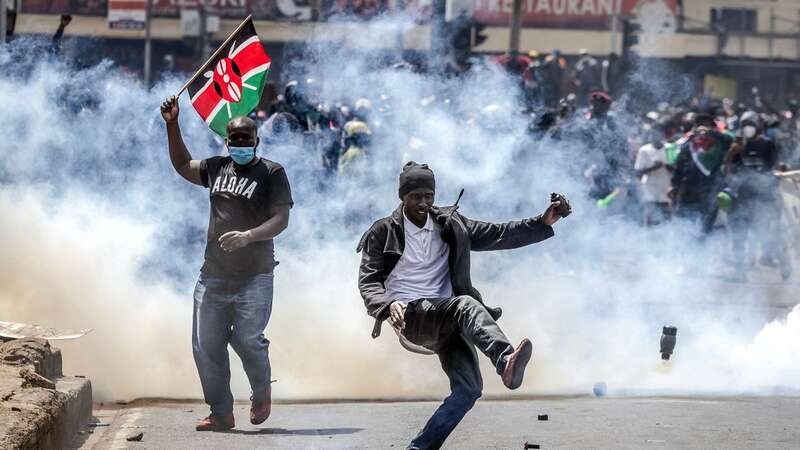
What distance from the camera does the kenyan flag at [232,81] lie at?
8445mm

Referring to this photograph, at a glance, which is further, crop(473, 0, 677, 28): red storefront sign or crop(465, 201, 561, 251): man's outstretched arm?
crop(473, 0, 677, 28): red storefront sign

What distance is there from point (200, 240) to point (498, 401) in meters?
3.40

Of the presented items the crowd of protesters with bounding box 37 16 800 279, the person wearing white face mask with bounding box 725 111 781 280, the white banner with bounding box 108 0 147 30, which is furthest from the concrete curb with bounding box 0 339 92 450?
the white banner with bounding box 108 0 147 30

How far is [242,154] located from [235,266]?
524 mm

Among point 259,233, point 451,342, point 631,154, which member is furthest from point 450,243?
point 631,154

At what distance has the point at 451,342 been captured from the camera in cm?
657

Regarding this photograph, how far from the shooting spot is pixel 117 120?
12922mm

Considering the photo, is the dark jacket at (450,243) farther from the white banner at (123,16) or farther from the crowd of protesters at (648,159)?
the white banner at (123,16)

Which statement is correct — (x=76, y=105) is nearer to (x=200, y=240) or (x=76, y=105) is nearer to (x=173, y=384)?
(x=200, y=240)

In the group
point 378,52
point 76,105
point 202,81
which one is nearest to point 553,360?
point 202,81

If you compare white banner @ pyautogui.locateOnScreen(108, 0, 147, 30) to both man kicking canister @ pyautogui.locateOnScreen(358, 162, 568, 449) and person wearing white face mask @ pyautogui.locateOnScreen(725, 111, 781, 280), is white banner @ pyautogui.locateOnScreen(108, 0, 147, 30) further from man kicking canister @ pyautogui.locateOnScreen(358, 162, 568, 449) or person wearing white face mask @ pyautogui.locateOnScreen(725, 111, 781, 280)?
man kicking canister @ pyautogui.locateOnScreen(358, 162, 568, 449)

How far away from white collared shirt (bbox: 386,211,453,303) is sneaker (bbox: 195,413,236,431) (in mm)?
1592

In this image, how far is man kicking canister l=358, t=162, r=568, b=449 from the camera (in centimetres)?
642

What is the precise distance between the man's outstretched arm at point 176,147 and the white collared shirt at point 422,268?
1557mm
